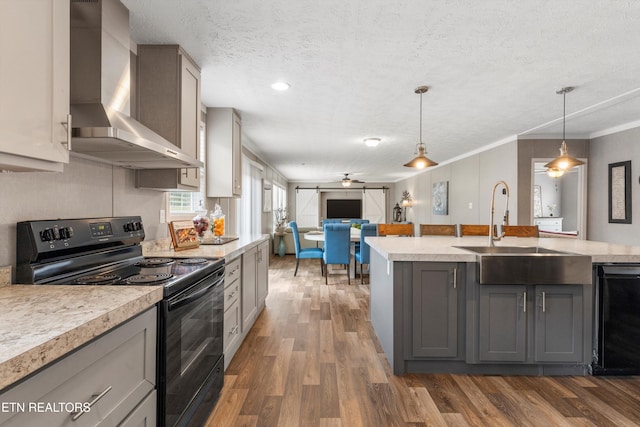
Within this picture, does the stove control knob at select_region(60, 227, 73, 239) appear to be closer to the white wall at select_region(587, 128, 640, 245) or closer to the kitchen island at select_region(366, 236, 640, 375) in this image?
the kitchen island at select_region(366, 236, 640, 375)

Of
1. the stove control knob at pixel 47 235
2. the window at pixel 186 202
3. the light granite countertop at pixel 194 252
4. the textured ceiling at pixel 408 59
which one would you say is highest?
the textured ceiling at pixel 408 59

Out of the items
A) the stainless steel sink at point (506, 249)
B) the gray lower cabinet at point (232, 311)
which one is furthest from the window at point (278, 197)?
the stainless steel sink at point (506, 249)

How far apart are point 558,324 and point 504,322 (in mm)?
367

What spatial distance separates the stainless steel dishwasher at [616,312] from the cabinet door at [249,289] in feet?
8.50

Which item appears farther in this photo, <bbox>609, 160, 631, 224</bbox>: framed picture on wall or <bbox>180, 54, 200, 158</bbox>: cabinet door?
<bbox>609, 160, 631, 224</bbox>: framed picture on wall

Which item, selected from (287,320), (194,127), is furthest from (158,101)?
(287,320)

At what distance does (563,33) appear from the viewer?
2.04 meters

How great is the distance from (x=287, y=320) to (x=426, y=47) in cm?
277

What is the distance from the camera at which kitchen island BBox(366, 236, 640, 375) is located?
223 cm

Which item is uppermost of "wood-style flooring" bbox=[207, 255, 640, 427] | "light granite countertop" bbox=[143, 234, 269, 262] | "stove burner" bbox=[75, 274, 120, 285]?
"light granite countertop" bbox=[143, 234, 269, 262]

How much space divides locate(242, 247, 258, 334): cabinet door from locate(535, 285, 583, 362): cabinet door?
7.17ft

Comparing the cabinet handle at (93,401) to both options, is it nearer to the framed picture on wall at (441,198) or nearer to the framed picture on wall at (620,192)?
the framed picture on wall at (620,192)

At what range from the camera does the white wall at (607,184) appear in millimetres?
4035

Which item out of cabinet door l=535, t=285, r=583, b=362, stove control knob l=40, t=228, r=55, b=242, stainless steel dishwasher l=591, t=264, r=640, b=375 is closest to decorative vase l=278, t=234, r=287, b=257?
cabinet door l=535, t=285, r=583, b=362
